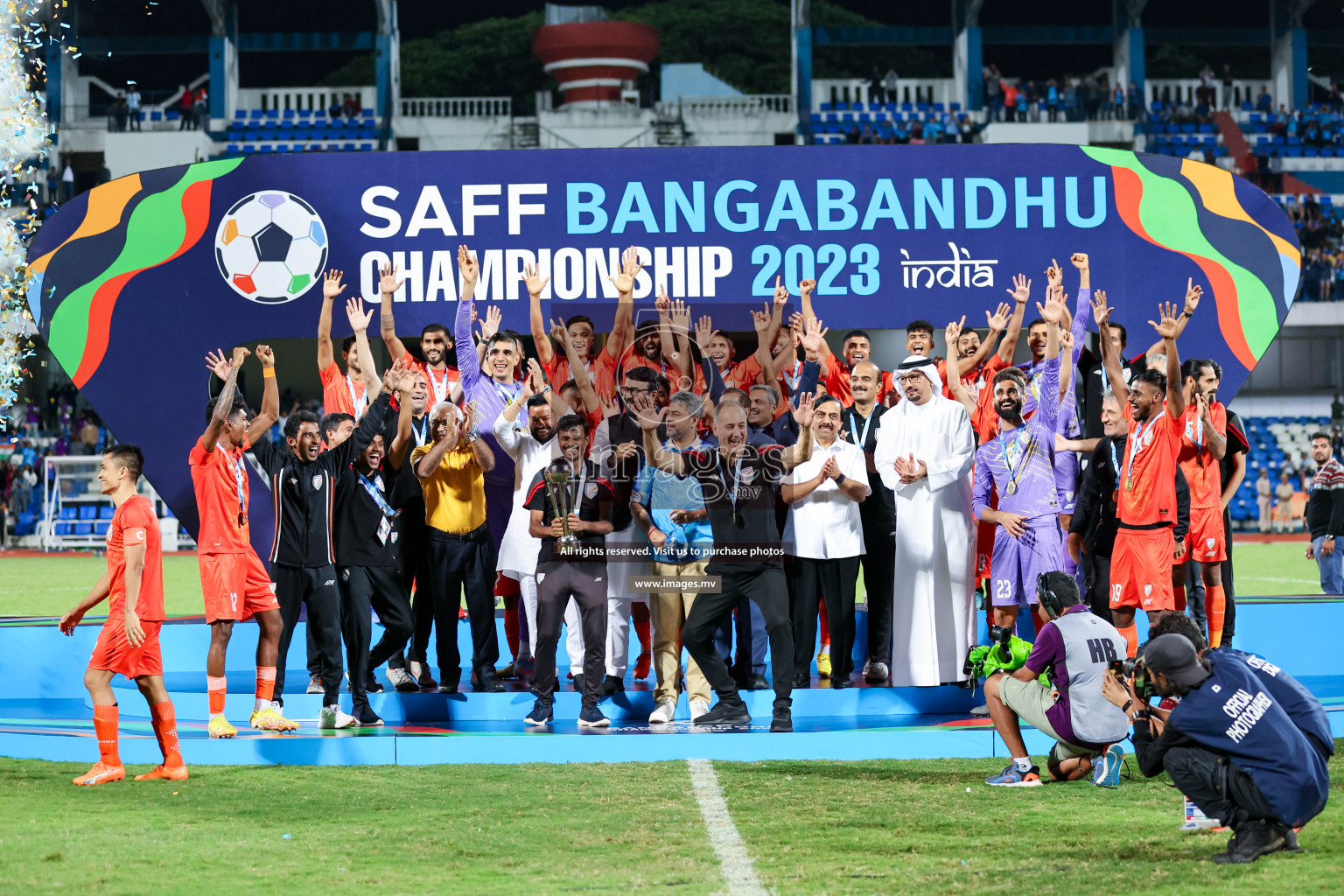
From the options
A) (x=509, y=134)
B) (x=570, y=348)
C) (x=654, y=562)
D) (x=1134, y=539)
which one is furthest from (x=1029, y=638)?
(x=509, y=134)

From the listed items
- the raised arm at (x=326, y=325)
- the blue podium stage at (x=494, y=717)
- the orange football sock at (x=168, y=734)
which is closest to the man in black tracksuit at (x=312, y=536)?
the blue podium stage at (x=494, y=717)

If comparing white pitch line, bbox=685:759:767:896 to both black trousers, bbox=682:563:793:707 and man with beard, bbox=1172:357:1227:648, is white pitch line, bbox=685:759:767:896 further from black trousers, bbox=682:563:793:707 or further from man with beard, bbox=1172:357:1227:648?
man with beard, bbox=1172:357:1227:648

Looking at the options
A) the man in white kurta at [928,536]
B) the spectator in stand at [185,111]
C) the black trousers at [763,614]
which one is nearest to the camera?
the black trousers at [763,614]

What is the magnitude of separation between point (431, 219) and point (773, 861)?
6162 millimetres

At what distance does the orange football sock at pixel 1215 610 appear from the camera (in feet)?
28.6

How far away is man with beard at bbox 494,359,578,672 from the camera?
821cm

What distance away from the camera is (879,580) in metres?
8.65

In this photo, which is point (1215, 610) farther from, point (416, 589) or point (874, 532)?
point (416, 589)

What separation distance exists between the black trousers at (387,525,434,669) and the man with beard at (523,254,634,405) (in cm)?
141

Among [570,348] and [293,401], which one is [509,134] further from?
[570,348]

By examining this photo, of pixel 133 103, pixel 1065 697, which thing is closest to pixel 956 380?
pixel 1065 697

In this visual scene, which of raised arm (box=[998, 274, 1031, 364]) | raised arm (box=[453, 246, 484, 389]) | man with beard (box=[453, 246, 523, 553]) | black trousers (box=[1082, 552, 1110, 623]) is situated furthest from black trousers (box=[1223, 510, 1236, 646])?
raised arm (box=[453, 246, 484, 389])

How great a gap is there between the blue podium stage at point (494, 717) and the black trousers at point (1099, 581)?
3.13 ft

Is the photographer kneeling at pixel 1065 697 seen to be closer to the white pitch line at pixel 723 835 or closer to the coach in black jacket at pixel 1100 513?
the white pitch line at pixel 723 835
